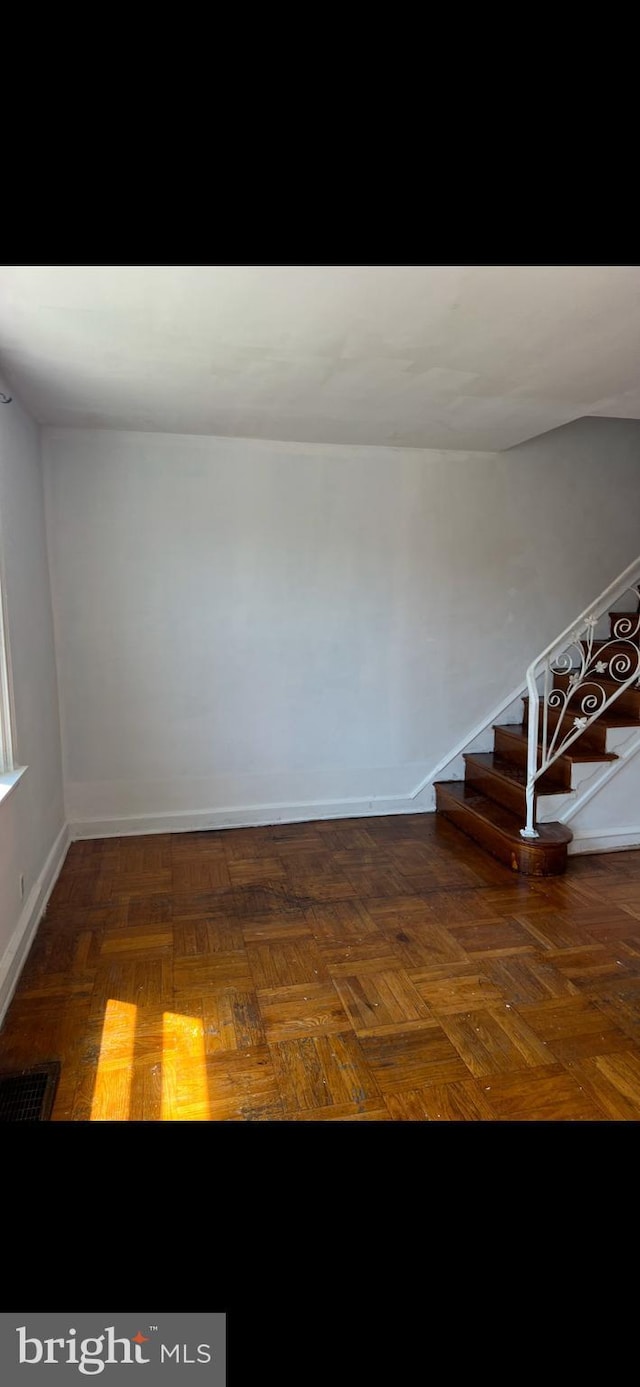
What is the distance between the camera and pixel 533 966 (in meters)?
2.35

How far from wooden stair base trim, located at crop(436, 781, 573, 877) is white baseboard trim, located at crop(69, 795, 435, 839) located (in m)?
0.29

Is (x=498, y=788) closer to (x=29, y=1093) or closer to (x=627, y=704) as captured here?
(x=627, y=704)

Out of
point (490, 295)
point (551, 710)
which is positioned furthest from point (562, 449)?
point (490, 295)

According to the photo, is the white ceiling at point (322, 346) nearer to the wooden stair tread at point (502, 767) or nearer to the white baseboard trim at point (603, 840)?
the wooden stair tread at point (502, 767)

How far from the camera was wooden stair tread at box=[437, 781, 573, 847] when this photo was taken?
3.20 m

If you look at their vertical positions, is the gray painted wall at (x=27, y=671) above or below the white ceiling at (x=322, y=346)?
below

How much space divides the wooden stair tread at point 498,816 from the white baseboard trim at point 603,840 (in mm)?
159

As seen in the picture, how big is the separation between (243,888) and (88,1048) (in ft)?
3.78

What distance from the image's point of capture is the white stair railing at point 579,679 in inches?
128

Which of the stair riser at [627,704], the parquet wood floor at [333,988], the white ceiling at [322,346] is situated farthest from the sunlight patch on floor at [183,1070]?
the stair riser at [627,704]

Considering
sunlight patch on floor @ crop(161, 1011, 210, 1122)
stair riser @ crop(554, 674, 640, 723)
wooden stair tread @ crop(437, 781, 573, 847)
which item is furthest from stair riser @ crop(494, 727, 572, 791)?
sunlight patch on floor @ crop(161, 1011, 210, 1122)

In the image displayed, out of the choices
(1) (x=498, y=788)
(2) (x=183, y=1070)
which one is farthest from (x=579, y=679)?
(2) (x=183, y=1070)

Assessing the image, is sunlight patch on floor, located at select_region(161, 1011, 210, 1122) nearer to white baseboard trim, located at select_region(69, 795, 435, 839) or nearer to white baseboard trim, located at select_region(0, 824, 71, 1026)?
white baseboard trim, located at select_region(0, 824, 71, 1026)
